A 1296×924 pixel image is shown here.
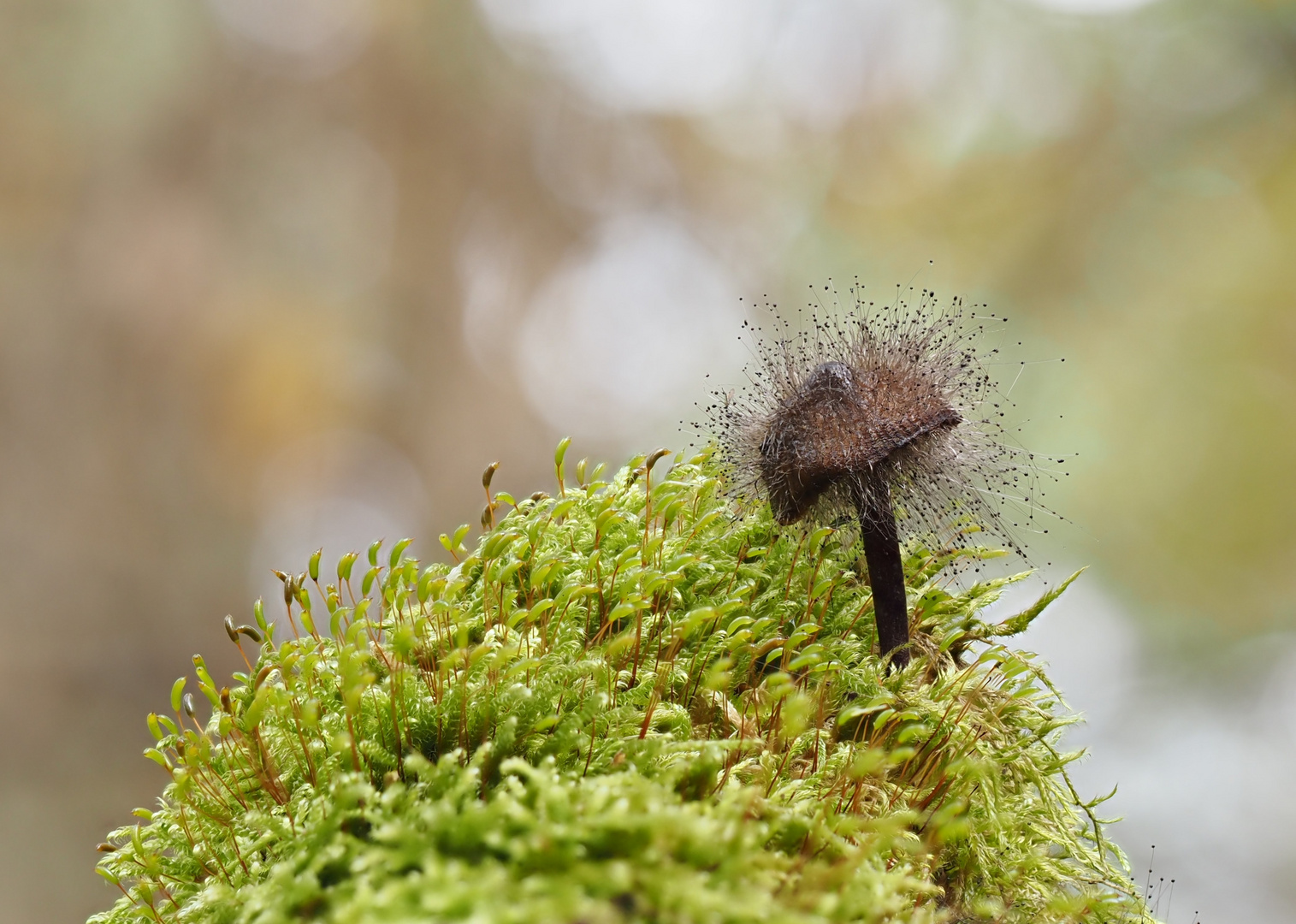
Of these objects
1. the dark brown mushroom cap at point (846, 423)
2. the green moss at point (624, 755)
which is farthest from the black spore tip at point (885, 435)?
the green moss at point (624, 755)

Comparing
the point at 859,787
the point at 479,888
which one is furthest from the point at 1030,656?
the point at 479,888

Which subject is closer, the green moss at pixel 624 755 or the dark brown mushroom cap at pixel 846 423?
the green moss at pixel 624 755

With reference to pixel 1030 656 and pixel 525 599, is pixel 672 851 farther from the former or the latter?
pixel 1030 656

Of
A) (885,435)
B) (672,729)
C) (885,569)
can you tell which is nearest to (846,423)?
(885,435)

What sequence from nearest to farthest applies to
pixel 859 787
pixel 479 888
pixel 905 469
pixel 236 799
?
pixel 479 888 → pixel 859 787 → pixel 236 799 → pixel 905 469

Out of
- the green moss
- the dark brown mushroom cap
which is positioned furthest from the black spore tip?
the green moss

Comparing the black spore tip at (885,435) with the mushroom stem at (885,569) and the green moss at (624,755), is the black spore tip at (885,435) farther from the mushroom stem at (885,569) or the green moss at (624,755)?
the green moss at (624,755)

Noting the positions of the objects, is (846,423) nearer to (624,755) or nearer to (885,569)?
(885,569)
